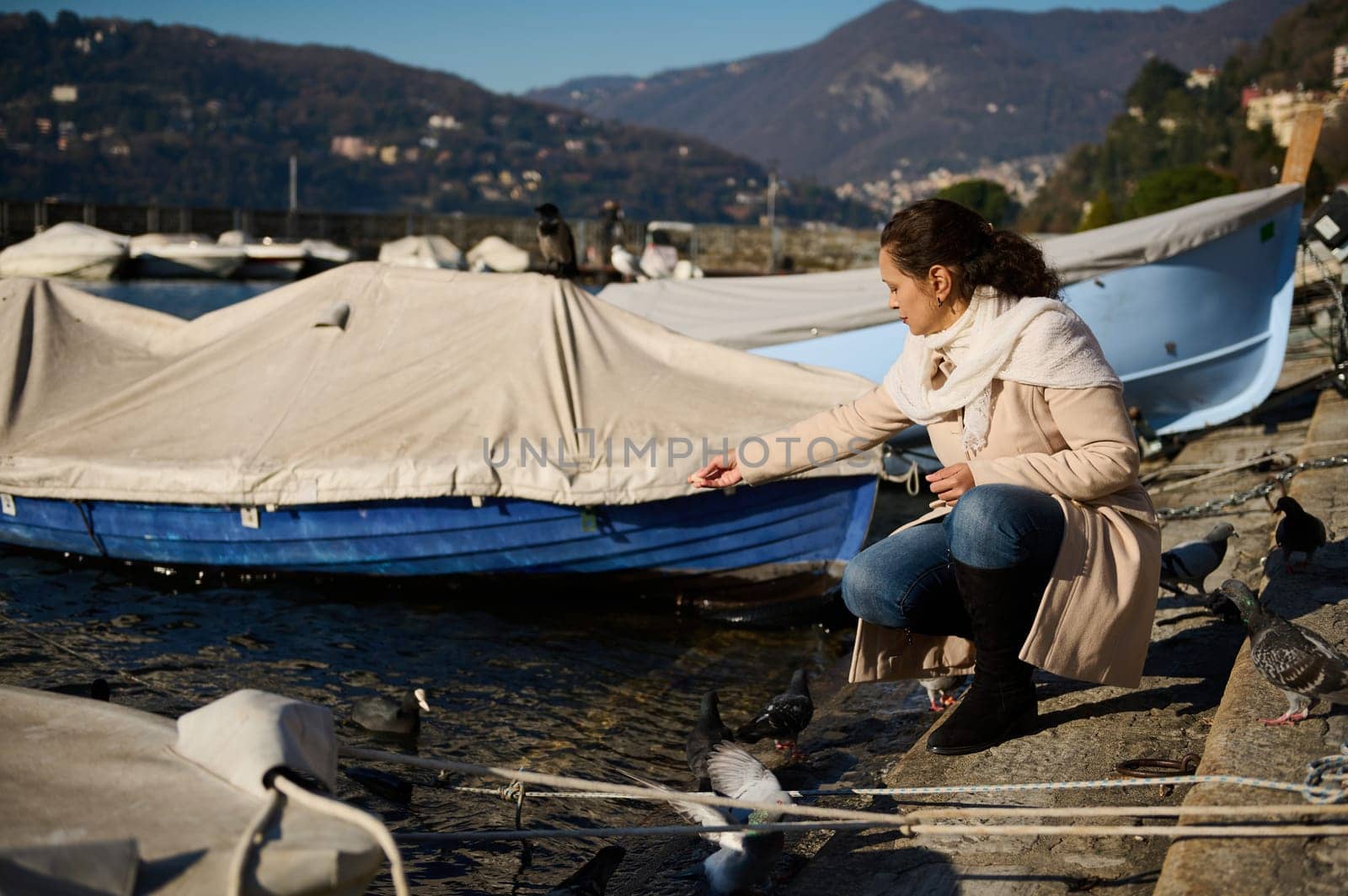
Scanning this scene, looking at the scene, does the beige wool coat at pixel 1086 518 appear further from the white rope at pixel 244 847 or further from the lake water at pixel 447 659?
the white rope at pixel 244 847

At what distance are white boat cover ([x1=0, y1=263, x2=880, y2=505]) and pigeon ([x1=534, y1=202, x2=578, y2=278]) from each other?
4.05 metres

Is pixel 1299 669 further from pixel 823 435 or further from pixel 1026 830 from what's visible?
pixel 823 435

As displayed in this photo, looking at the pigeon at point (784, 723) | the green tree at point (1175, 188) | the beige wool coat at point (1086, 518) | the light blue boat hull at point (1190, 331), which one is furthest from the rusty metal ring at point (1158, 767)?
the green tree at point (1175, 188)

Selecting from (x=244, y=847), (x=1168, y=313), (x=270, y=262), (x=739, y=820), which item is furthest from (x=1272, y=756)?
(x=270, y=262)

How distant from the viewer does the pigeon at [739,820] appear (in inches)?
133

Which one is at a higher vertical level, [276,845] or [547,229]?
[547,229]

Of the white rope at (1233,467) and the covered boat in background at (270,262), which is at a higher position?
the covered boat in background at (270,262)

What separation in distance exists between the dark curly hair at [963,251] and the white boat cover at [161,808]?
2.18 metres

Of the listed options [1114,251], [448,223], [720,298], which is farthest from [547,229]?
[448,223]

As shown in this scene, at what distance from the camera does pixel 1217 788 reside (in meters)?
3.02

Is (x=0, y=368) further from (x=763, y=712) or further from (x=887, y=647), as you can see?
Result: (x=887, y=647)

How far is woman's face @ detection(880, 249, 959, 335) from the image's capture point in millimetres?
3701

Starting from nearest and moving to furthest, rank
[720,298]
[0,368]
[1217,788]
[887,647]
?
[1217,788]
[887,647]
[0,368]
[720,298]

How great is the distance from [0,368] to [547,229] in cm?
613
